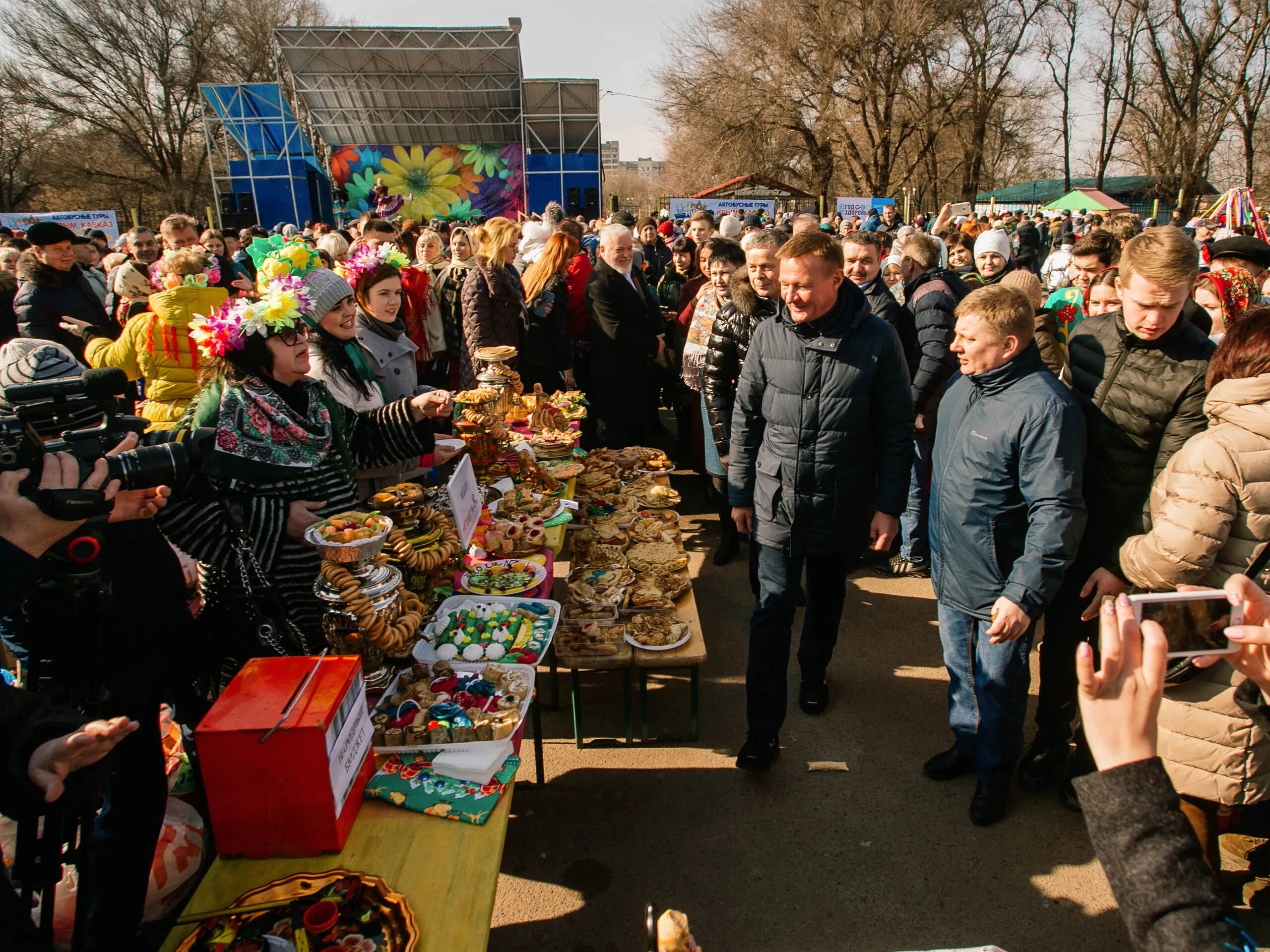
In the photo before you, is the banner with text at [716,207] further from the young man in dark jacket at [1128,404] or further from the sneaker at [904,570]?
the young man in dark jacket at [1128,404]

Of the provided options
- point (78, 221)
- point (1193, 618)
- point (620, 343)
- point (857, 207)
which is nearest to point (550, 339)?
point (620, 343)

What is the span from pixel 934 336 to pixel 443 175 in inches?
842

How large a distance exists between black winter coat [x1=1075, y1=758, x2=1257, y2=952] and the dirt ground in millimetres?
1501

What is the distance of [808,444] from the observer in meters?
2.78

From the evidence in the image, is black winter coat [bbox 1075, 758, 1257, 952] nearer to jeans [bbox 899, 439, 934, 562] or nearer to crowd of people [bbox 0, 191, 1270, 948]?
crowd of people [bbox 0, 191, 1270, 948]

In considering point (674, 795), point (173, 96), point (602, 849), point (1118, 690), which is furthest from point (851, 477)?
point (173, 96)

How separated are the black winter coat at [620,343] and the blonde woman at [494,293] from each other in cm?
57

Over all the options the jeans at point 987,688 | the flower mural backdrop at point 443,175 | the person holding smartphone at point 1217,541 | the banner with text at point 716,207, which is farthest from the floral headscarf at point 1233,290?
the flower mural backdrop at point 443,175

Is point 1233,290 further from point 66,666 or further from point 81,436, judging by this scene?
point 66,666

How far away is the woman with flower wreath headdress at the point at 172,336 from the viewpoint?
3.85m

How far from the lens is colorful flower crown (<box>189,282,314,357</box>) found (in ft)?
7.16

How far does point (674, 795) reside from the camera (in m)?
2.87

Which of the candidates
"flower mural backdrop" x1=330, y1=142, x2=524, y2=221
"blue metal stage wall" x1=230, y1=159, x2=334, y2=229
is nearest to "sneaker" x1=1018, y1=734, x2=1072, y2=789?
"blue metal stage wall" x1=230, y1=159, x2=334, y2=229

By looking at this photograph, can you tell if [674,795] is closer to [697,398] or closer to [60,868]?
[60,868]
